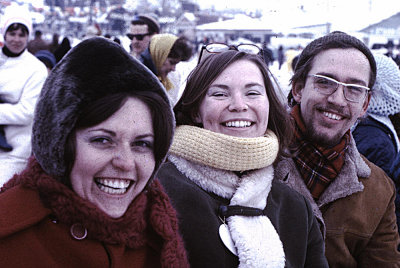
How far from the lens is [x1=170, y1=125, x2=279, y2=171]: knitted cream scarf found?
5.85ft

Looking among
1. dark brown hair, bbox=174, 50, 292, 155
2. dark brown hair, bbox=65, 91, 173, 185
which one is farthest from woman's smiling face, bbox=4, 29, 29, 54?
dark brown hair, bbox=65, 91, 173, 185

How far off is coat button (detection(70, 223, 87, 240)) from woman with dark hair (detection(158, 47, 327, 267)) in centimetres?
47

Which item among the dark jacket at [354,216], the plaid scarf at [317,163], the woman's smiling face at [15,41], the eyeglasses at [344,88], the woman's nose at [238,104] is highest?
the woman's smiling face at [15,41]

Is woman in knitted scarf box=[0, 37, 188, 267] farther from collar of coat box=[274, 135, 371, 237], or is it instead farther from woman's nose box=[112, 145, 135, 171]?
collar of coat box=[274, 135, 371, 237]

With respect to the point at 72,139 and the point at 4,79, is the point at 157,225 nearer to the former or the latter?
the point at 72,139

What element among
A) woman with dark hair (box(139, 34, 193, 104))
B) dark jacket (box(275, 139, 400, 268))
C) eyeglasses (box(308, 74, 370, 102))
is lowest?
dark jacket (box(275, 139, 400, 268))

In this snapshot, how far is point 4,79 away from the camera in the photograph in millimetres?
3365

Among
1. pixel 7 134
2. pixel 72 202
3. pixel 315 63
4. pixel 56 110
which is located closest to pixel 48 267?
pixel 72 202

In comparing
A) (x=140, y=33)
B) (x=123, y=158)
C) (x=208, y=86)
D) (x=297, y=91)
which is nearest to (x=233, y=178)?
(x=208, y=86)

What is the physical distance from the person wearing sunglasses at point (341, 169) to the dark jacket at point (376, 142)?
0.45 m

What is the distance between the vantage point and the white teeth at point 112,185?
1376 millimetres

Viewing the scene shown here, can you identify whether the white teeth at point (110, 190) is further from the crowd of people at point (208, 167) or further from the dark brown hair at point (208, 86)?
the dark brown hair at point (208, 86)

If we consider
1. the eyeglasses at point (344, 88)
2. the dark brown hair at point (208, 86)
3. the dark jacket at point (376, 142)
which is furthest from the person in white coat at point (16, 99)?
the dark jacket at point (376, 142)

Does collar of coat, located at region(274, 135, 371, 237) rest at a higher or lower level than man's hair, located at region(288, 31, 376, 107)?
lower
